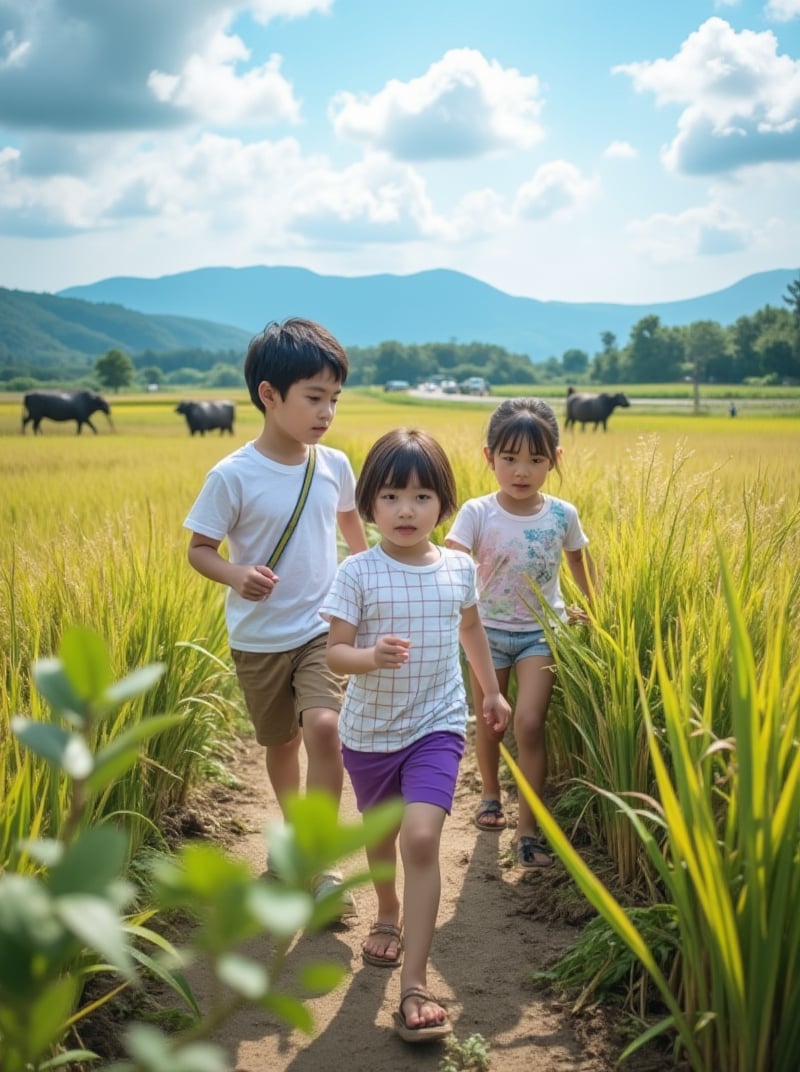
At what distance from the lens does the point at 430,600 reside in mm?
2730

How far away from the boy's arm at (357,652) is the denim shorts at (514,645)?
38.6 inches

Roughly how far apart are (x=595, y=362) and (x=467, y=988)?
101740 millimetres

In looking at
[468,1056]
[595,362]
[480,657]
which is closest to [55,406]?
[480,657]

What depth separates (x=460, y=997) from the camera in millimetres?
2590

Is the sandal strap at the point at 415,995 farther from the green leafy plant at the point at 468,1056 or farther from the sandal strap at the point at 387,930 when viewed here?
the sandal strap at the point at 387,930

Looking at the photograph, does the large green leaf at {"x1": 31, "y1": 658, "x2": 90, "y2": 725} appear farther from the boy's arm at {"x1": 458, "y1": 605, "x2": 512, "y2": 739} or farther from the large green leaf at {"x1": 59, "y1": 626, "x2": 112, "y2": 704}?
the boy's arm at {"x1": 458, "y1": 605, "x2": 512, "y2": 739}

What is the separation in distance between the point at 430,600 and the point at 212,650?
197 cm

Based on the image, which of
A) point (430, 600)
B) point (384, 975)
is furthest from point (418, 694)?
point (384, 975)

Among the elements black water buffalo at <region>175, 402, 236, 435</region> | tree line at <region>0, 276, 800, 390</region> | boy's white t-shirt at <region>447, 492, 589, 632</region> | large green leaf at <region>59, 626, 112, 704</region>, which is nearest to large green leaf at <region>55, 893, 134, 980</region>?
large green leaf at <region>59, 626, 112, 704</region>

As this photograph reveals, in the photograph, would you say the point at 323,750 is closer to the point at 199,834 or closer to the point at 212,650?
the point at 199,834

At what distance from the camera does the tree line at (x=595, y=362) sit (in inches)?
574

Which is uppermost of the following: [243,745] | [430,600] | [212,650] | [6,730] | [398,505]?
[398,505]

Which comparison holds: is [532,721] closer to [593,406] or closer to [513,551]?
[513,551]

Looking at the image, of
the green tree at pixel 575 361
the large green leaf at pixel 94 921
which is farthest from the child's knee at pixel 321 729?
the green tree at pixel 575 361
